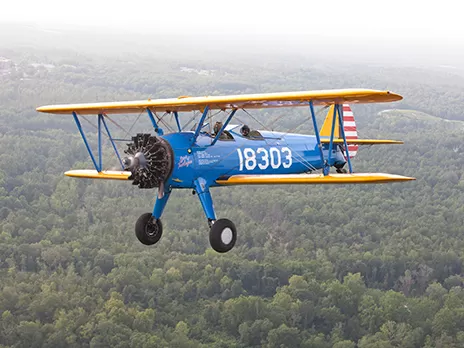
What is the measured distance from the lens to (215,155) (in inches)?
952

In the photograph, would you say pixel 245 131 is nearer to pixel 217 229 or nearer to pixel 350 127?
pixel 217 229

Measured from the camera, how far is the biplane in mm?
22297

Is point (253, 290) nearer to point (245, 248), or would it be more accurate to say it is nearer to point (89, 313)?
point (245, 248)

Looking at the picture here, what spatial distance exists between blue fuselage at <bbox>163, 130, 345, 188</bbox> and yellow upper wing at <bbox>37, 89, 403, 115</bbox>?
1188mm

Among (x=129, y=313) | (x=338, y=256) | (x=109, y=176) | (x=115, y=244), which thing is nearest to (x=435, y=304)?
(x=338, y=256)

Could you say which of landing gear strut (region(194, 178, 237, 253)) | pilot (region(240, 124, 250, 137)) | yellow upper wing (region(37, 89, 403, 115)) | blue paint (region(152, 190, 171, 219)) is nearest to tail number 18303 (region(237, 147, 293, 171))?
pilot (region(240, 124, 250, 137))

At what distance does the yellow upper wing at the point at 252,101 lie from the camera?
70.2 feet

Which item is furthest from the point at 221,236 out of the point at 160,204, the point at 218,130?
the point at 218,130

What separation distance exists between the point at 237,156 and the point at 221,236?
10.0ft

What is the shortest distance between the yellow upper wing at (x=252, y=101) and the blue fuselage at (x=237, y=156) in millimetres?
1188

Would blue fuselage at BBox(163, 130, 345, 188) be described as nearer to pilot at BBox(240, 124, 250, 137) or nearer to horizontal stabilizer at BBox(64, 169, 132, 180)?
pilot at BBox(240, 124, 250, 137)

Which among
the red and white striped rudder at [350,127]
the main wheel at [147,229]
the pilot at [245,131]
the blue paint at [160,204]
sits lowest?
the main wheel at [147,229]

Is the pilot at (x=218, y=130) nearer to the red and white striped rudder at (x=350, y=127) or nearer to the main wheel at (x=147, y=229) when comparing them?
the main wheel at (x=147, y=229)

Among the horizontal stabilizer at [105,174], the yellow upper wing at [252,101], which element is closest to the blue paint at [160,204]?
the horizontal stabilizer at [105,174]
